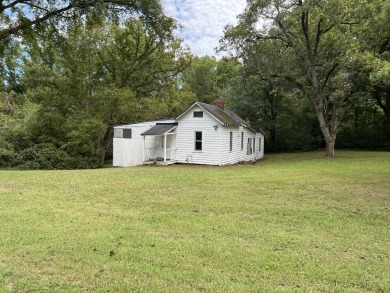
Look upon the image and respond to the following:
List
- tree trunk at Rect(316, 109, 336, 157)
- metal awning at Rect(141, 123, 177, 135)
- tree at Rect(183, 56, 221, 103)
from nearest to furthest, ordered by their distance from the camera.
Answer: metal awning at Rect(141, 123, 177, 135)
tree trunk at Rect(316, 109, 336, 157)
tree at Rect(183, 56, 221, 103)

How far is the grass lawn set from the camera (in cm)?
354

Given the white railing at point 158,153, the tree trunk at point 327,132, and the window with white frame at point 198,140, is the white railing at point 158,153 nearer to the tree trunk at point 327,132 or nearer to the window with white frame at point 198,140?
the window with white frame at point 198,140

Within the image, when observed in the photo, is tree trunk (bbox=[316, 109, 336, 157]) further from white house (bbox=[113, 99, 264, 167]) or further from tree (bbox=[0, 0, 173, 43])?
tree (bbox=[0, 0, 173, 43])

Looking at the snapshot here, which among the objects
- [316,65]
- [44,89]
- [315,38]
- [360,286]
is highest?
[315,38]

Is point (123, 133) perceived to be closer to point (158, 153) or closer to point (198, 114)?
point (158, 153)

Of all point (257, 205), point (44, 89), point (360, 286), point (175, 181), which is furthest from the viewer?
point (44, 89)

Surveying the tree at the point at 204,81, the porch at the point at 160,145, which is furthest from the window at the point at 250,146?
the tree at the point at 204,81

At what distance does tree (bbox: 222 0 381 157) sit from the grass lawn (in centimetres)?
1334

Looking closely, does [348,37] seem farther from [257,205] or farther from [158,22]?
[257,205]

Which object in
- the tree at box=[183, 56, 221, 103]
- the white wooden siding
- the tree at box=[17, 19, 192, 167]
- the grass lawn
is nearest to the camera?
the grass lawn

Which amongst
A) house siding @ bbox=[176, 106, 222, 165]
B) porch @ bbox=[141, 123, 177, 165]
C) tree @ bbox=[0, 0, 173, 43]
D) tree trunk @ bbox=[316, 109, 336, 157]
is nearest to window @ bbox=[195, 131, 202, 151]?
Result: house siding @ bbox=[176, 106, 222, 165]

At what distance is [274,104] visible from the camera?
3064 centimetres

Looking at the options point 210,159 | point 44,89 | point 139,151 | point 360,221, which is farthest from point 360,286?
point 44,89

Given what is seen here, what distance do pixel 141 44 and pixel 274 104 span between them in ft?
46.7
